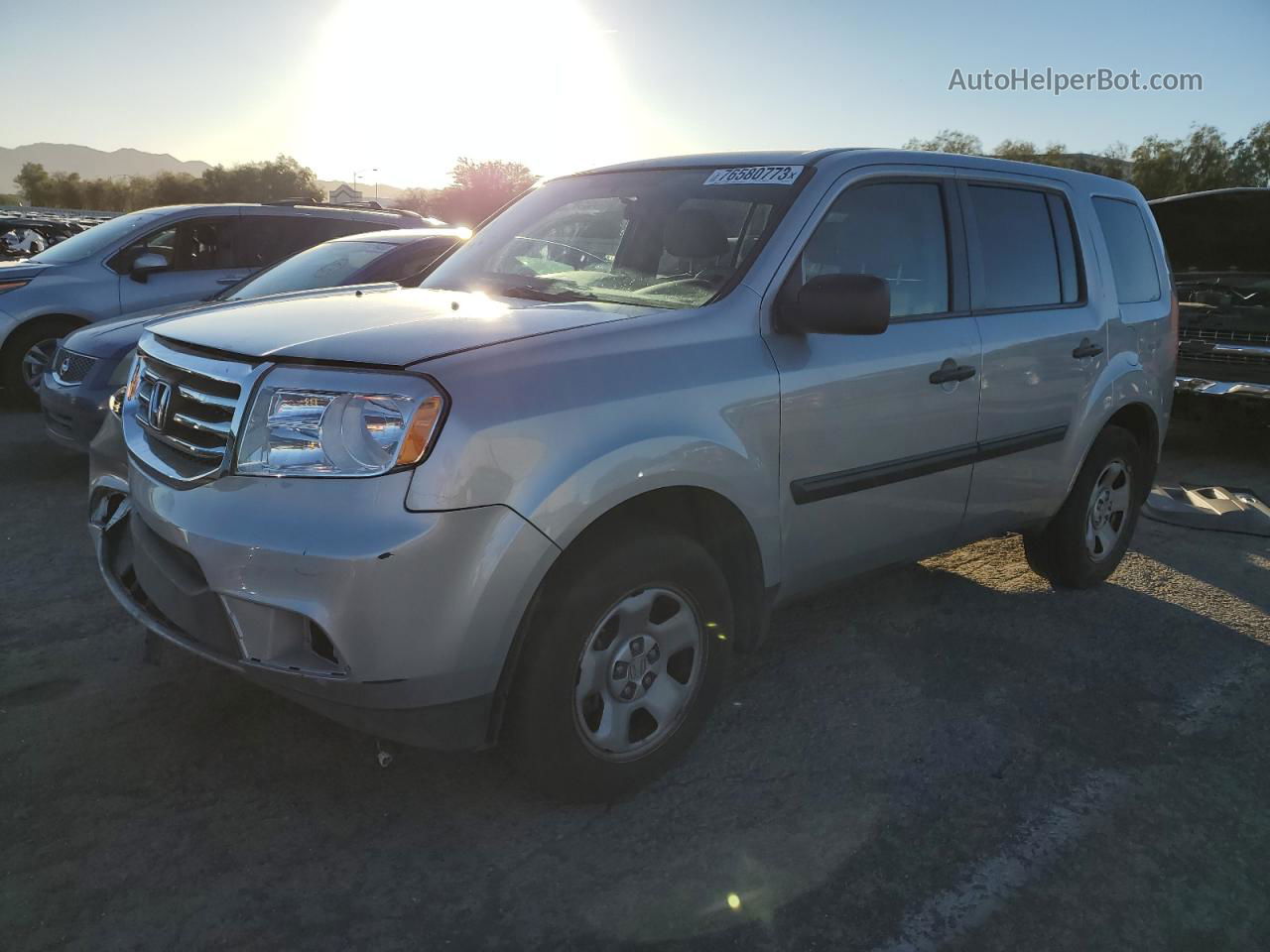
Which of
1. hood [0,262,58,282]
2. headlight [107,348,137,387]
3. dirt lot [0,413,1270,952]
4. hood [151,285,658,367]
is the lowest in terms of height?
dirt lot [0,413,1270,952]

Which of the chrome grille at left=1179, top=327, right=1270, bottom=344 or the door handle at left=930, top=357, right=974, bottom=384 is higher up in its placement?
the door handle at left=930, top=357, right=974, bottom=384

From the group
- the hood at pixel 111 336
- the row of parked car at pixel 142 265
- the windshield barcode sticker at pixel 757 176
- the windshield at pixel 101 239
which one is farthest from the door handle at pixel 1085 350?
the windshield at pixel 101 239

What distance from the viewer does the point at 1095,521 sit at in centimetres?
467

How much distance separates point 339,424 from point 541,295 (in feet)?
3.76

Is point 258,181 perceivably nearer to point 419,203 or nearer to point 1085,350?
point 419,203

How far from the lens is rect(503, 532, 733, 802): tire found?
8.30 feet

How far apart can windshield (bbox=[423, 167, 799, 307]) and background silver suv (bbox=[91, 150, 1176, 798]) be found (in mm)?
15

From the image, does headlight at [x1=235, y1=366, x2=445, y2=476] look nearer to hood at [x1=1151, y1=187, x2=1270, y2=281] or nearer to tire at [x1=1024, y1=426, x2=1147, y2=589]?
tire at [x1=1024, y1=426, x2=1147, y2=589]

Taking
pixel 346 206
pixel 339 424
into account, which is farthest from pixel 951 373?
pixel 346 206

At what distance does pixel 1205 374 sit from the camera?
7551 mm

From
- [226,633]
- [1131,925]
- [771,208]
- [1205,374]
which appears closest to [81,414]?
[226,633]

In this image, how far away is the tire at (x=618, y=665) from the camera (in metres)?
2.53

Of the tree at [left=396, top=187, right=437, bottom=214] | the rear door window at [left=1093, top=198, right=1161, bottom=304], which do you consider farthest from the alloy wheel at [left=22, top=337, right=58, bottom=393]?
the tree at [left=396, top=187, right=437, bottom=214]

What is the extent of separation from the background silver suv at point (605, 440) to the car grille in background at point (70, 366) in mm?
2962
